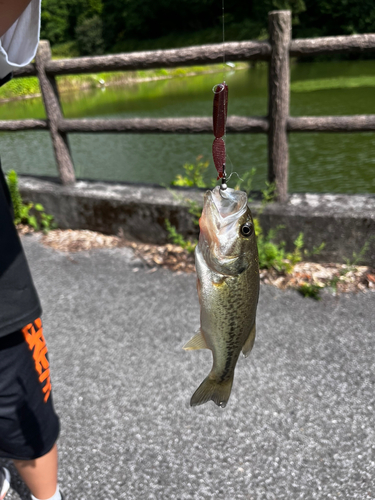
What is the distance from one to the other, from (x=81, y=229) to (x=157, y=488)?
309 cm

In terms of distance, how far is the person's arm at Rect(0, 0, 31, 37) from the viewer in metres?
1.04

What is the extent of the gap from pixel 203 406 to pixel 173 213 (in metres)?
2.01

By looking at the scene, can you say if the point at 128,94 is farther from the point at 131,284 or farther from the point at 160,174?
the point at 131,284

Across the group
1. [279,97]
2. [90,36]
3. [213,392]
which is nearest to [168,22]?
[90,36]

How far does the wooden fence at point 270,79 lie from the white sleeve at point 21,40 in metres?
2.31

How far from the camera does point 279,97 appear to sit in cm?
344

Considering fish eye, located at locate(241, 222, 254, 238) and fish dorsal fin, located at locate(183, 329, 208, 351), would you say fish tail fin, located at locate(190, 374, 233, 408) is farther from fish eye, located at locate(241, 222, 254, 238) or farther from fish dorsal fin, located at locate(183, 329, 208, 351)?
fish eye, located at locate(241, 222, 254, 238)

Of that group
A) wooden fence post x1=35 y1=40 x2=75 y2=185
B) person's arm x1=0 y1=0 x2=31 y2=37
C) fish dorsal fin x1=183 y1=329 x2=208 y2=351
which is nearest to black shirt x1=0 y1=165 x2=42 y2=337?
person's arm x1=0 y1=0 x2=31 y2=37

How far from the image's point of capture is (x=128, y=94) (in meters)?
21.0

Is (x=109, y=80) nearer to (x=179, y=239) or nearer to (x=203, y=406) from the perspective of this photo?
(x=179, y=239)

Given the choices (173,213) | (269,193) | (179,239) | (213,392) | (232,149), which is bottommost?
(232,149)

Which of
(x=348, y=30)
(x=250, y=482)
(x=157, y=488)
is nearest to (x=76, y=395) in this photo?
(x=157, y=488)

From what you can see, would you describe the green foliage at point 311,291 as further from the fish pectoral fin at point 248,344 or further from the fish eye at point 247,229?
the fish eye at point 247,229

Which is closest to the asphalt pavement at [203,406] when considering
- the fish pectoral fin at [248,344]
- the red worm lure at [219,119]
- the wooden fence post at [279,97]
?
the wooden fence post at [279,97]
